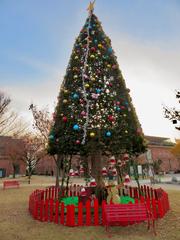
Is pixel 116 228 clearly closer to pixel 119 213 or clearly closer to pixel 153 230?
pixel 119 213

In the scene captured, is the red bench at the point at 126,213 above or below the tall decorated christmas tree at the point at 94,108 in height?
below

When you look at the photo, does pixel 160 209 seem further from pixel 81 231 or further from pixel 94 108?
pixel 94 108

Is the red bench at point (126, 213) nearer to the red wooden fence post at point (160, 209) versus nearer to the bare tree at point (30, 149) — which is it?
the red wooden fence post at point (160, 209)

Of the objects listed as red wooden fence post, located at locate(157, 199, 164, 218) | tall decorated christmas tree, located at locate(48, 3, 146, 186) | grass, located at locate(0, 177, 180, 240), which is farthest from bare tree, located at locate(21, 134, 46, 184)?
red wooden fence post, located at locate(157, 199, 164, 218)

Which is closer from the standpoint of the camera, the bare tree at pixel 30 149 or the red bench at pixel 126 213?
the red bench at pixel 126 213

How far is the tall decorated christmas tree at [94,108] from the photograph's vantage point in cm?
727

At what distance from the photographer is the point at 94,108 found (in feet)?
25.3

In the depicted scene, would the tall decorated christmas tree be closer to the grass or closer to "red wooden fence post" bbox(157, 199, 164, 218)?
"red wooden fence post" bbox(157, 199, 164, 218)

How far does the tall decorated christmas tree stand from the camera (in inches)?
286

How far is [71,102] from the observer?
7.95 m

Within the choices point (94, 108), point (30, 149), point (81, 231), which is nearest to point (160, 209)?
point (81, 231)

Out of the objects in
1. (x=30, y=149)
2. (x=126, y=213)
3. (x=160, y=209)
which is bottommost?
(x=160, y=209)

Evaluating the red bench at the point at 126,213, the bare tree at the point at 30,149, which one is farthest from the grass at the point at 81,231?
the bare tree at the point at 30,149

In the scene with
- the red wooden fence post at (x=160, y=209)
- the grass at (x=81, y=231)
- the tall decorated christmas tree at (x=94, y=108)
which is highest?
the tall decorated christmas tree at (x=94, y=108)
